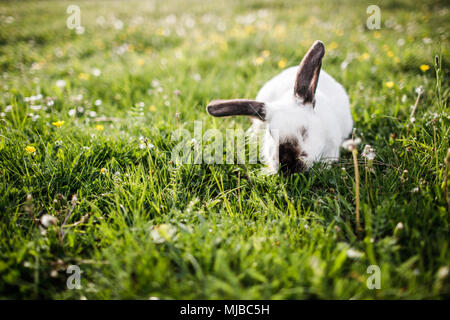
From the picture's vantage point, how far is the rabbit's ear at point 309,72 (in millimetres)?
2066

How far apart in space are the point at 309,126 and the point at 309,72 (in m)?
0.41

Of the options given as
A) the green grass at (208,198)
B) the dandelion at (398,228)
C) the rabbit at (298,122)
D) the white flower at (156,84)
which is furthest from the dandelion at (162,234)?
the white flower at (156,84)

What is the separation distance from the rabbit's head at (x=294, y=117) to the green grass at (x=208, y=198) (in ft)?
0.50

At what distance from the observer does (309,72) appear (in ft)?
6.84

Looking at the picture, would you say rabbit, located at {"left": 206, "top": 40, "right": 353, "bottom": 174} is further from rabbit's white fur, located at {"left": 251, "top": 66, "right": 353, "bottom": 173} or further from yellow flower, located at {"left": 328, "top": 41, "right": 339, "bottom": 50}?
yellow flower, located at {"left": 328, "top": 41, "right": 339, "bottom": 50}

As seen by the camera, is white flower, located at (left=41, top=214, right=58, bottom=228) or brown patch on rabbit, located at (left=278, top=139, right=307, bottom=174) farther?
brown patch on rabbit, located at (left=278, top=139, right=307, bottom=174)

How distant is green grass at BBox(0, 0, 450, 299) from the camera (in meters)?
1.37

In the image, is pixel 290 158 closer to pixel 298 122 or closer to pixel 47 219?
pixel 298 122

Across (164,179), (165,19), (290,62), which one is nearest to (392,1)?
(290,62)

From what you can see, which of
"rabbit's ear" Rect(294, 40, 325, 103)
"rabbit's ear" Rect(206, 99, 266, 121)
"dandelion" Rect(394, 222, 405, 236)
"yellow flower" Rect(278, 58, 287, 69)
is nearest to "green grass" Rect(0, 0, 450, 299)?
"dandelion" Rect(394, 222, 405, 236)

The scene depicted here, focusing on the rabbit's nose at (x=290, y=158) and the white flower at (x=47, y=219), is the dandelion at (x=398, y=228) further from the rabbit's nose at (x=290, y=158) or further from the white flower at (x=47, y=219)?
the white flower at (x=47, y=219)

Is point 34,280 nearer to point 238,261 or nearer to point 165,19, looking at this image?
point 238,261

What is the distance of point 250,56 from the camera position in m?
4.39

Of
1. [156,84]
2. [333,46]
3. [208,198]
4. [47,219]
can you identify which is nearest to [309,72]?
[208,198]
